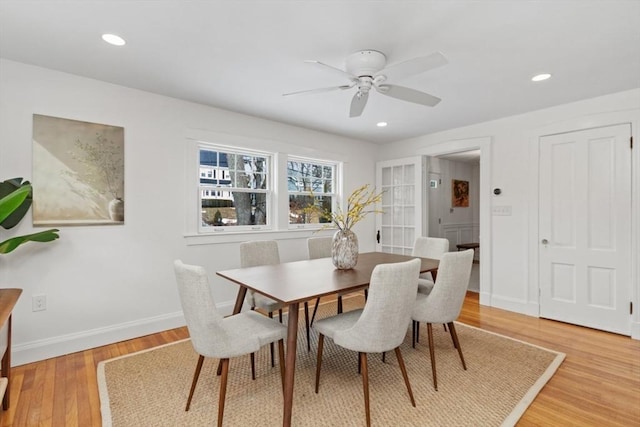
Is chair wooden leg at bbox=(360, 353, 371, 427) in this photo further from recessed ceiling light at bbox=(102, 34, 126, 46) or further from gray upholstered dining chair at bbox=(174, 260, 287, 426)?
recessed ceiling light at bbox=(102, 34, 126, 46)

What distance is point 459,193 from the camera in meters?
6.39

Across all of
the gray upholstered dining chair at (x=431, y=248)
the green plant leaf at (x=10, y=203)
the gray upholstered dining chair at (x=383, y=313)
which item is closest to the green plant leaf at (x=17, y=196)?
the green plant leaf at (x=10, y=203)

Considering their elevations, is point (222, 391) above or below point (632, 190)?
below

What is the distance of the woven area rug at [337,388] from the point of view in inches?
72.1

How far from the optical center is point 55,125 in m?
2.61

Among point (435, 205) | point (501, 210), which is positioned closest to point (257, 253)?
point (501, 210)

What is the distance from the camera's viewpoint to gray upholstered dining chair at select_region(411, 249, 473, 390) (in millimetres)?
2143

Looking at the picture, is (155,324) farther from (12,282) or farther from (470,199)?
(470,199)

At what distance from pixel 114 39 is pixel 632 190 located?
4.71 m

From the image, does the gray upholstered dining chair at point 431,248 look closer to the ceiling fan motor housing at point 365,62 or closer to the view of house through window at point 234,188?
the ceiling fan motor housing at point 365,62

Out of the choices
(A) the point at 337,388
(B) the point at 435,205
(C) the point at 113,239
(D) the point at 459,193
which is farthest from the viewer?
(D) the point at 459,193

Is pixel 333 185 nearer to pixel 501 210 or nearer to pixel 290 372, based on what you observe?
pixel 501 210

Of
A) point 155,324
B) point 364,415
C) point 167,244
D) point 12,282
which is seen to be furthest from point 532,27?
point 12,282

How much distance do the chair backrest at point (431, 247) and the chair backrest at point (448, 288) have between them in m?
0.96
